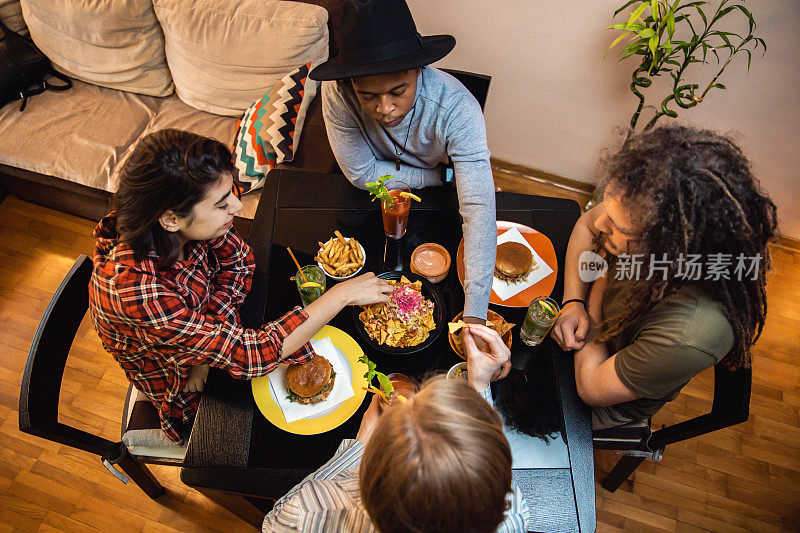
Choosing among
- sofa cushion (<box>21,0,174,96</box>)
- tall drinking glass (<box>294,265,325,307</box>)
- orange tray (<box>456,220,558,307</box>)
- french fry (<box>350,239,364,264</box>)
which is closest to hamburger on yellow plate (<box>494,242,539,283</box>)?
orange tray (<box>456,220,558,307</box>)

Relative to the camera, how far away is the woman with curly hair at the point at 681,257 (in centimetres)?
98

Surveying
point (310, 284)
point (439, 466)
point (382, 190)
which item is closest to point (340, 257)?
point (310, 284)

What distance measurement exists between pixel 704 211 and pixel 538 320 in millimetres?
451

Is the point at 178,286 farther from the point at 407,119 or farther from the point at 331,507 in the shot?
the point at 407,119

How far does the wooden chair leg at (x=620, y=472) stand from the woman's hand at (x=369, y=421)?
102 centimetres

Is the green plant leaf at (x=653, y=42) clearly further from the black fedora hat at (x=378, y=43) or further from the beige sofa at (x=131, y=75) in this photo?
the beige sofa at (x=131, y=75)

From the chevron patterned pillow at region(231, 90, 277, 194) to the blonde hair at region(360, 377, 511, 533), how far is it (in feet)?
5.23

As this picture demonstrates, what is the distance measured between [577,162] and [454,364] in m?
1.96

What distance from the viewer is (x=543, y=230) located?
1512 mm

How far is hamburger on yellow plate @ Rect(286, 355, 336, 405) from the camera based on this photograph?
3.87ft

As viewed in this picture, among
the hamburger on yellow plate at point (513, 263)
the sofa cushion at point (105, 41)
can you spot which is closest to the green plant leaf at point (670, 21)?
the hamburger on yellow plate at point (513, 263)

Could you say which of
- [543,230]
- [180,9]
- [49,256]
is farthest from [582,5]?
[49,256]

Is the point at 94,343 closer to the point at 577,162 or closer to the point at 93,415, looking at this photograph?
the point at 93,415

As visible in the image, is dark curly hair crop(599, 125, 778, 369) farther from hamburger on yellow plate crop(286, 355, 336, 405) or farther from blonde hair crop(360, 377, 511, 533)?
hamburger on yellow plate crop(286, 355, 336, 405)
